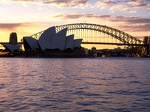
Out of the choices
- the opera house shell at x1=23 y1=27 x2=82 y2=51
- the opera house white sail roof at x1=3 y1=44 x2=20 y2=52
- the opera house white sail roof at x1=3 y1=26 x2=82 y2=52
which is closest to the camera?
the opera house white sail roof at x1=3 y1=26 x2=82 y2=52

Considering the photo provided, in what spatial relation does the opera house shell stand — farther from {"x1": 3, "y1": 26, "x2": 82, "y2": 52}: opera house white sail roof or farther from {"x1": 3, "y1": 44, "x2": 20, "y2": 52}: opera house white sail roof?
{"x1": 3, "y1": 44, "x2": 20, "y2": 52}: opera house white sail roof

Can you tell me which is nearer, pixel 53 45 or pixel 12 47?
pixel 53 45

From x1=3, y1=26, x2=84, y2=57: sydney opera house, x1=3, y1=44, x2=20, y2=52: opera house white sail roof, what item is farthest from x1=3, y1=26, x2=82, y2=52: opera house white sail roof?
x1=3, y1=44, x2=20, y2=52: opera house white sail roof

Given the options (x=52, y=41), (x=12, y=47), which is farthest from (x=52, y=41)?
(x=12, y=47)

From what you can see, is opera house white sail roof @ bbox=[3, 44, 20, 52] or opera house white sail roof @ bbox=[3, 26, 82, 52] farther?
opera house white sail roof @ bbox=[3, 44, 20, 52]

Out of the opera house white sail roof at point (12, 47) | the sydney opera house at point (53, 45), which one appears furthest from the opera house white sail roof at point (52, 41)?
the opera house white sail roof at point (12, 47)

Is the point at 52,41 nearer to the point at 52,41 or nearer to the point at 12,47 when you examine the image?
the point at 52,41

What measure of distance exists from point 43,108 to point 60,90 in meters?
4.87

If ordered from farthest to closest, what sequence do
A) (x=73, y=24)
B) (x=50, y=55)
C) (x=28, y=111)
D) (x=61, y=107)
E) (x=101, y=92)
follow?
(x=73, y=24), (x=50, y=55), (x=101, y=92), (x=61, y=107), (x=28, y=111)

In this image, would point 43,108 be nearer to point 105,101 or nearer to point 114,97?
point 105,101

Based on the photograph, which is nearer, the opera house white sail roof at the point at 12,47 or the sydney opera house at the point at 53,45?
the sydney opera house at the point at 53,45

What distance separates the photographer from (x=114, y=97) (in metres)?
14.6

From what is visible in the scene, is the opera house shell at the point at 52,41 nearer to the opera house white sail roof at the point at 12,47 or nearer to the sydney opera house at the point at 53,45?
the sydney opera house at the point at 53,45

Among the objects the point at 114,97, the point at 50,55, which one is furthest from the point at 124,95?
the point at 50,55
